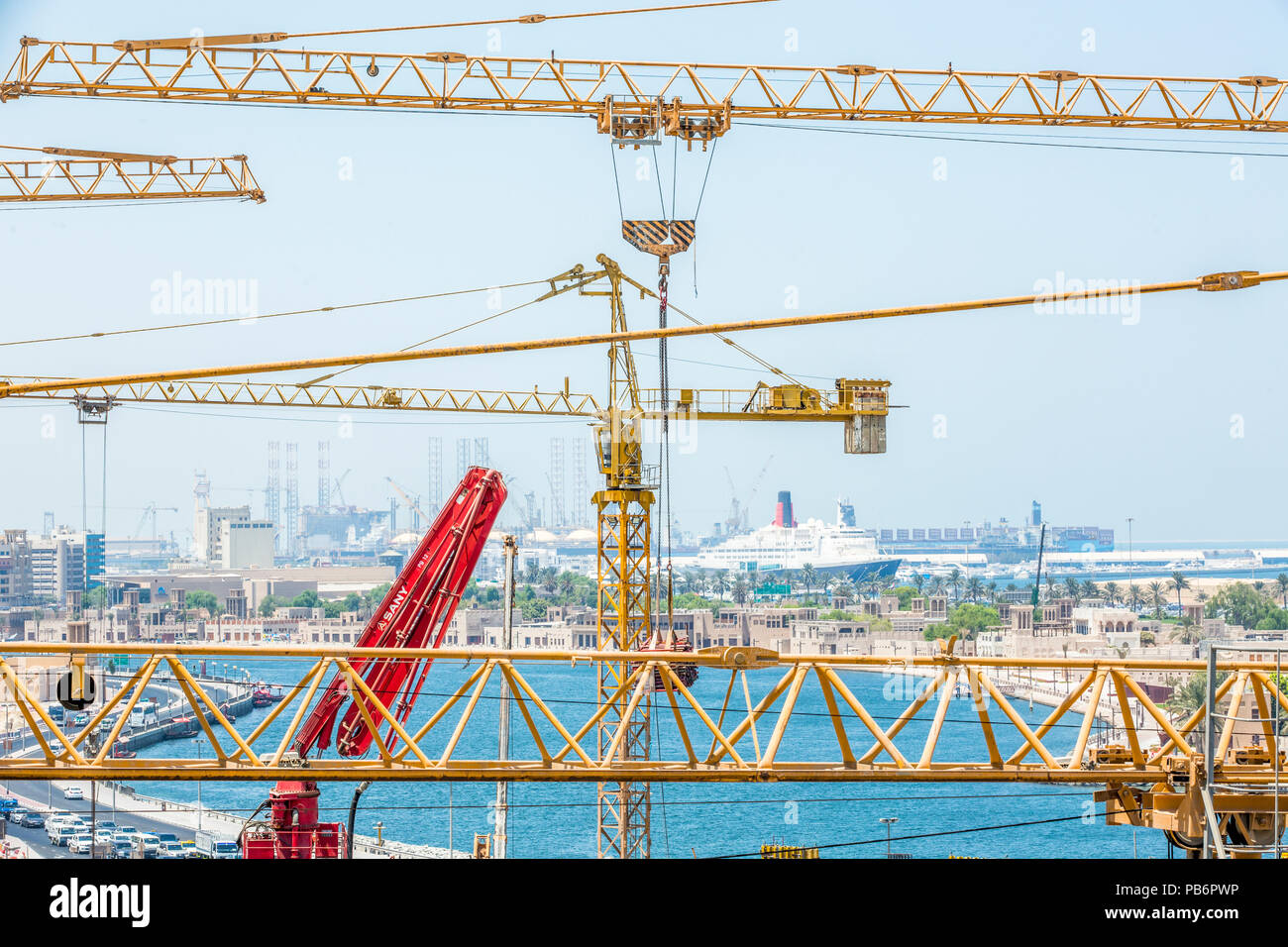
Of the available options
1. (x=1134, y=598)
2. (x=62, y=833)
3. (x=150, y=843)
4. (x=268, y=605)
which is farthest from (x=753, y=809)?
(x=268, y=605)

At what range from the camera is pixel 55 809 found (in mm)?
63406

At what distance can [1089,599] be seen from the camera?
168m

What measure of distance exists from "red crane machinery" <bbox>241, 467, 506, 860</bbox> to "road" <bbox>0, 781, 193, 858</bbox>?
40.0 metres

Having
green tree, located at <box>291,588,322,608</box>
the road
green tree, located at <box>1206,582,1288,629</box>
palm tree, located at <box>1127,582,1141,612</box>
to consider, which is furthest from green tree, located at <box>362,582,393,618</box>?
green tree, located at <box>1206,582,1288,629</box>

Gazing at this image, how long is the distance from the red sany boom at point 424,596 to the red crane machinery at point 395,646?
0.5 inches

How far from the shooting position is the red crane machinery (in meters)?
15.7

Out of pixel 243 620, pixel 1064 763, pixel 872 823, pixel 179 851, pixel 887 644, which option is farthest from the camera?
pixel 243 620

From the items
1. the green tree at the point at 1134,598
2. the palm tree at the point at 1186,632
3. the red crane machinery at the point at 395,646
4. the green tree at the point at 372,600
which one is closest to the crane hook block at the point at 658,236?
the red crane machinery at the point at 395,646

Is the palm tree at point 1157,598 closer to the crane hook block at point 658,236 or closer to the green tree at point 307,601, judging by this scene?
the green tree at point 307,601
